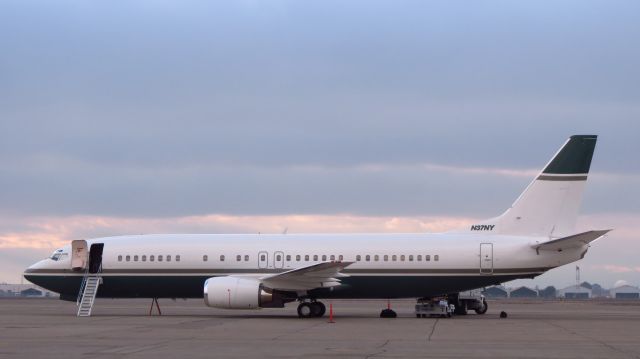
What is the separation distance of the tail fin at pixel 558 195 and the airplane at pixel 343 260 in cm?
4

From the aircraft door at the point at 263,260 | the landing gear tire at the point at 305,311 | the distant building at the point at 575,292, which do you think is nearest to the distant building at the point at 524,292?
the distant building at the point at 575,292

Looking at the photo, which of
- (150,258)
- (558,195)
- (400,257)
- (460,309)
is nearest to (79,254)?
(150,258)

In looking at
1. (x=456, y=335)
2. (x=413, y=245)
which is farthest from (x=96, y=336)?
(x=413, y=245)

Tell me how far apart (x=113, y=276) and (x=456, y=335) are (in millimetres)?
18022

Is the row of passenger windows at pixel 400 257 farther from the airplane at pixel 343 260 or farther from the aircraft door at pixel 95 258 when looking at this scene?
the aircraft door at pixel 95 258

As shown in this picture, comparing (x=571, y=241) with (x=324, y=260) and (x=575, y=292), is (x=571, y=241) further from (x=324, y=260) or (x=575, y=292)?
(x=575, y=292)

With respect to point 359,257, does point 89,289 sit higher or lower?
lower

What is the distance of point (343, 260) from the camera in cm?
3622

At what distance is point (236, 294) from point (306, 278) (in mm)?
2736

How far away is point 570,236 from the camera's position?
3356cm

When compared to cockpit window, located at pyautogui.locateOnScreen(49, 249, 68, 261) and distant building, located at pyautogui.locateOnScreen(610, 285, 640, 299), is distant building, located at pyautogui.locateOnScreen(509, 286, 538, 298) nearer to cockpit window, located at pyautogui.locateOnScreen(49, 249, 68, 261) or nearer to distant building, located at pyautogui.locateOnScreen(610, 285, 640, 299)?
distant building, located at pyautogui.locateOnScreen(610, 285, 640, 299)

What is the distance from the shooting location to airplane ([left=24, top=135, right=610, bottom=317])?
3497 centimetres

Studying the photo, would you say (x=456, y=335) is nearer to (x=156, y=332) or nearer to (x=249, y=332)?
(x=249, y=332)

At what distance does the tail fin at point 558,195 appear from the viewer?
35719mm
